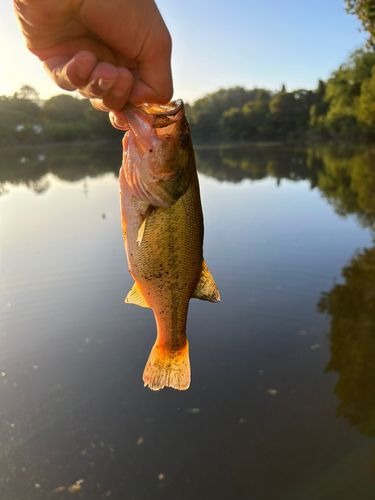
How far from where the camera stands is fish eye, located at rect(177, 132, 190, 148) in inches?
89.4

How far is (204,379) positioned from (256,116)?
94960 millimetres

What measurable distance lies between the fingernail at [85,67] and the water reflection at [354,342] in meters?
5.54

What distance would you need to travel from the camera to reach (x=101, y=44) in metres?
1.89

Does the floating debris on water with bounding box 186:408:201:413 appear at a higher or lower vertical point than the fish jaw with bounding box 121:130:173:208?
lower

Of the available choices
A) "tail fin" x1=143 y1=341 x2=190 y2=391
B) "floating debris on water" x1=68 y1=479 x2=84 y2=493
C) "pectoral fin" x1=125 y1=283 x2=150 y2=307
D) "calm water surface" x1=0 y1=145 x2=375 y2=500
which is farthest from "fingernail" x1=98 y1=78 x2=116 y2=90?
"floating debris on water" x1=68 y1=479 x2=84 y2=493

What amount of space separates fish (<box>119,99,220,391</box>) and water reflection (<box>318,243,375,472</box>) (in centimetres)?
395

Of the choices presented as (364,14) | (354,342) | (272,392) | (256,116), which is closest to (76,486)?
(272,392)

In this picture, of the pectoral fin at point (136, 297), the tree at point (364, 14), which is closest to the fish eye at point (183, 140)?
Result: the pectoral fin at point (136, 297)

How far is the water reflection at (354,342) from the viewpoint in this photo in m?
5.44

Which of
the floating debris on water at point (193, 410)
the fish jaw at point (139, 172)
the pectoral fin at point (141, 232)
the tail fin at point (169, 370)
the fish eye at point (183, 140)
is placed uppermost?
the fish eye at point (183, 140)

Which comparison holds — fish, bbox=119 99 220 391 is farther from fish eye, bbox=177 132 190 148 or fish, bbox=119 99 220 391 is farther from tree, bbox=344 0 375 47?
tree, bbox=344 0 375 47

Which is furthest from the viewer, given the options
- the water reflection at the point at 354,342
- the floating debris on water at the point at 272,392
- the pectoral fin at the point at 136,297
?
the floating debris on water at the point at 272,392

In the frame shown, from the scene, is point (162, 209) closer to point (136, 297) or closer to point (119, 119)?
point (119, 119)

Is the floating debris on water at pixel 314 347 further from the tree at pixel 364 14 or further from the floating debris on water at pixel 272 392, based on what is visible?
the tree at pixel 364 14
